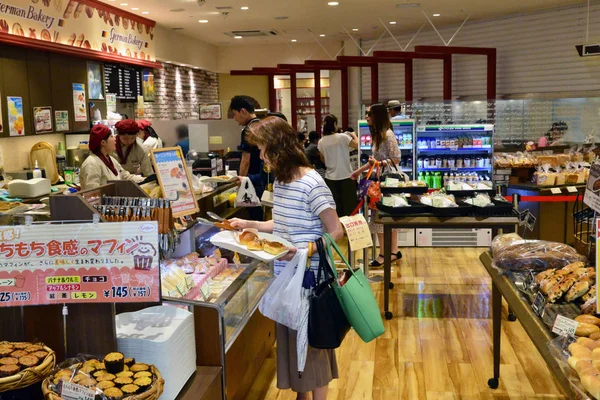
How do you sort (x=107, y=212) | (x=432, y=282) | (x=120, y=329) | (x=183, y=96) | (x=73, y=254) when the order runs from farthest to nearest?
(x=183, y=96)
(x=432, y=282)
(x=107, y=212)
(x=120, y=329)
(x=73, y=254)

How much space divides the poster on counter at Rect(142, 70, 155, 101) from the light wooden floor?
248 inches

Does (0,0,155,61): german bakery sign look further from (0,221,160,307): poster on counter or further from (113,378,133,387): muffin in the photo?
(113,378,133,387): muffin

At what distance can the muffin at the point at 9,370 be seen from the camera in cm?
200

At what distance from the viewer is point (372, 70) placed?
553 inches

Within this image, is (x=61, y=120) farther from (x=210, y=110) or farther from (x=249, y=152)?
(x=210, y=110)

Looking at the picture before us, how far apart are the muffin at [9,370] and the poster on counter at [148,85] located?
9244 mm

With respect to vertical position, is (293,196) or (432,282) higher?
(293,196)

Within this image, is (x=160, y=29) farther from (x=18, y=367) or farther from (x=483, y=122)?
(x=18, y=367)

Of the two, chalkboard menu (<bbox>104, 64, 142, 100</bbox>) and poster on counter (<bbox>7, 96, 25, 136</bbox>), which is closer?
poster on counter (<bbox>7, 96, 25, 136</bbox>)

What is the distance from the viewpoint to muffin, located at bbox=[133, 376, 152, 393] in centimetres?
204

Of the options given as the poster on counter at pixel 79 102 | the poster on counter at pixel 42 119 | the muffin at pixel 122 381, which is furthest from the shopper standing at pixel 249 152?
the muffin at pixel 122 381

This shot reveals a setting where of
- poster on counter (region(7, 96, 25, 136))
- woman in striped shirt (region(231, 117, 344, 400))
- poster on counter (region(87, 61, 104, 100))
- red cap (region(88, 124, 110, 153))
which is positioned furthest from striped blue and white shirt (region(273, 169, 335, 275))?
poster on counter (region(87, 61, 104, 100))

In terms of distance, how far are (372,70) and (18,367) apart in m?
12.7

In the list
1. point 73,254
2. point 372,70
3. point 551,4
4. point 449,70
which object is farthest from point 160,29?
point 73,254
